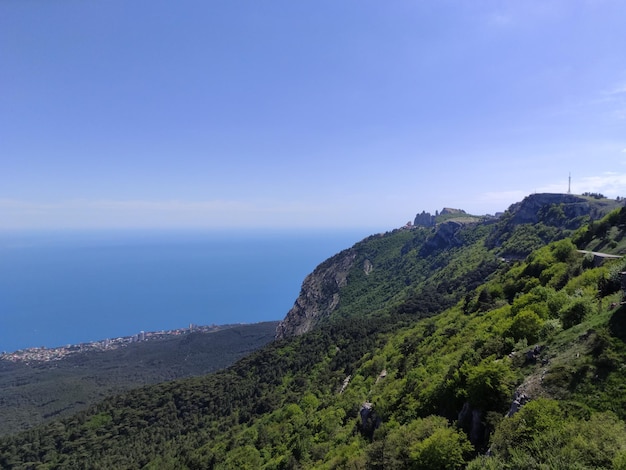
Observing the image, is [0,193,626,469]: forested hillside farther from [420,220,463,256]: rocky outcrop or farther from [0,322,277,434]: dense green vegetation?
[0,322,277,434]: dense green vegetation

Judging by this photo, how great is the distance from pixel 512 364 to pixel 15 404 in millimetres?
180181

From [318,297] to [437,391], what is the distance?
140m

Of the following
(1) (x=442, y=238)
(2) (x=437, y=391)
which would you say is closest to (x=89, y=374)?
(1) (x=442, y=238)

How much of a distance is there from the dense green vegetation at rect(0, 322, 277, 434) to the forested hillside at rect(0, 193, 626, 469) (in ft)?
208

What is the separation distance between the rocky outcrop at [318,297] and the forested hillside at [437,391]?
188 ft

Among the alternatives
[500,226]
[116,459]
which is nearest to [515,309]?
[116,459]

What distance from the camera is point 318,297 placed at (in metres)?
162

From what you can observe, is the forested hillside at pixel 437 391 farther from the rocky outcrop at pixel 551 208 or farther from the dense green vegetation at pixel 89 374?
the dense green vegetation at pixel 89 374

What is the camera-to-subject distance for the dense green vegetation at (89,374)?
122162mm

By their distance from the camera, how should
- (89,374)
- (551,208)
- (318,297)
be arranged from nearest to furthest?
1. (551,208)
2. (89,374)
3. (318,297)

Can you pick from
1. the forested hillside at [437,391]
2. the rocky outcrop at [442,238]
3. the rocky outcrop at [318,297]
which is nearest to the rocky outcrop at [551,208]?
the forested hillside at [437,391]

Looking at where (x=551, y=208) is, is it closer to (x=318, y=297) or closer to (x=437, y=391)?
(x=318, y=297)

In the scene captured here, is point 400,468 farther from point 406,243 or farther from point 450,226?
point 406,243

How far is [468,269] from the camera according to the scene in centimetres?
9619
